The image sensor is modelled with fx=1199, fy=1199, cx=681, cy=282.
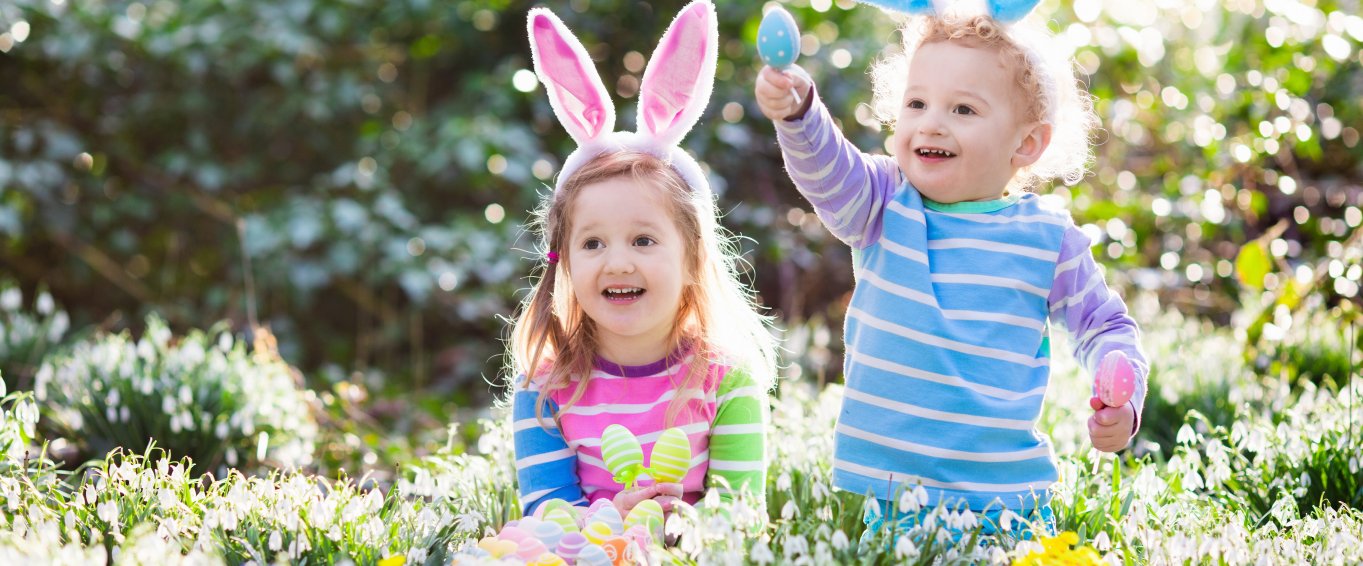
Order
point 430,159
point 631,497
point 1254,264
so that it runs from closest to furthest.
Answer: point 631,497, point 1254,264, point 430,159

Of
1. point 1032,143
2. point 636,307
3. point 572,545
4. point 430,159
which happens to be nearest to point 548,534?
point 572,545

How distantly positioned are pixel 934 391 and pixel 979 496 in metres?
0.21

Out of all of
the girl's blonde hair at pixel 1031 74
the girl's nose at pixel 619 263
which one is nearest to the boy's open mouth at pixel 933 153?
the girl's blonde hair at pixel 1031 74

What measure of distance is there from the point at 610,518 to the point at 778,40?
0.87 m

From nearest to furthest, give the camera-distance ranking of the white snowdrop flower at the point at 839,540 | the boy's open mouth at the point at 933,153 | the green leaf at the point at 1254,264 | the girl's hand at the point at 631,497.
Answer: the white snowdrop flower at the point at 839,540 < the boy's open mouth at the point at 933,153 < the girl's hand at the point at 631,497 < the green leaf at the point at 1254,264

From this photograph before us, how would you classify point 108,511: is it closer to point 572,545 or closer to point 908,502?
→ point 572,545

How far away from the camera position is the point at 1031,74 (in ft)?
6.80

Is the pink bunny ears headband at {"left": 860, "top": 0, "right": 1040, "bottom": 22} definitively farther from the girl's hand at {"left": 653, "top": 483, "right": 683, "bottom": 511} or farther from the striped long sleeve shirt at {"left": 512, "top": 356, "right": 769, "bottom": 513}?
the girl's hand at {"left": 653, "top": 483, "right": 683, "bottom": 511}

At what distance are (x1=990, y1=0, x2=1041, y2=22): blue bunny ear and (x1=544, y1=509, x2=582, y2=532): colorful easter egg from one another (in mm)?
1154

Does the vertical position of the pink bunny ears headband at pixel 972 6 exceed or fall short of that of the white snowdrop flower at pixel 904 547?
it exceeds it

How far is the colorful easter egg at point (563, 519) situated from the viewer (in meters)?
2.12

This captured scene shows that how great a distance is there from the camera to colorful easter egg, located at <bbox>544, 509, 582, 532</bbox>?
2.12m

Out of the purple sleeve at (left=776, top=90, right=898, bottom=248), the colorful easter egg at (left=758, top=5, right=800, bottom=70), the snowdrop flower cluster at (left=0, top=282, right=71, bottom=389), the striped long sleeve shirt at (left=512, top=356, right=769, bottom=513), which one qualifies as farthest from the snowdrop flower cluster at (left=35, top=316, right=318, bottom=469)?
the colorful easter egg at (left=758, top=5, right=800, bottom=70)

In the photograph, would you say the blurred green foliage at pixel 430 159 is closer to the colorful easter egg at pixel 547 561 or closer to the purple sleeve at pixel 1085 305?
the purple sleeve at pixel 1085 305
